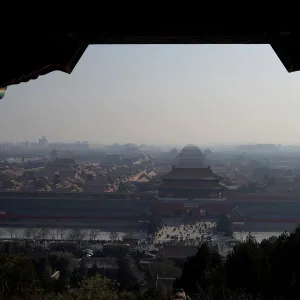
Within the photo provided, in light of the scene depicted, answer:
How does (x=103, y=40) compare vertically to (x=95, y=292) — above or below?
above

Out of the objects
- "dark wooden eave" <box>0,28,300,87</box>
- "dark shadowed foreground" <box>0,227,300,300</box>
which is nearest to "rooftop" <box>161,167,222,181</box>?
"dark shadowed foreground" <box>0,227,300,300</box>

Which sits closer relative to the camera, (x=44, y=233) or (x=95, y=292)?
(x=95, y=292)

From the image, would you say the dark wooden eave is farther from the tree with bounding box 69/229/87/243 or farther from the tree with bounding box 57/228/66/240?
the tree with bounding box 57/228/66/240

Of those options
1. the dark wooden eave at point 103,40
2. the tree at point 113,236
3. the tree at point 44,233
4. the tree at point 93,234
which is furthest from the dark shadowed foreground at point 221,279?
the tree at point 44,233

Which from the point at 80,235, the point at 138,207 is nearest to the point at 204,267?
the point at 80,235

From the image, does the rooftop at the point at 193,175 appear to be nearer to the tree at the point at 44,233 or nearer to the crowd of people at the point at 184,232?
the crowd of people at the point at 184,232

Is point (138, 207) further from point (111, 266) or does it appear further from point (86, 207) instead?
point (111, 266)

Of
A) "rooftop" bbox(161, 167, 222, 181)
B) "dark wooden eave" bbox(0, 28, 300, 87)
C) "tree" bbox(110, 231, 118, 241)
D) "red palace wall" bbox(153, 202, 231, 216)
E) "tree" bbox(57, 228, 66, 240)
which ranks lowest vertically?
"tree" bbox(110, 231, 118, 241)

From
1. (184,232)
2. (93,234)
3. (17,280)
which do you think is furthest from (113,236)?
(17,280)

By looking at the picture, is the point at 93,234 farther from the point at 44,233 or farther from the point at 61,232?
the point at 44,233
